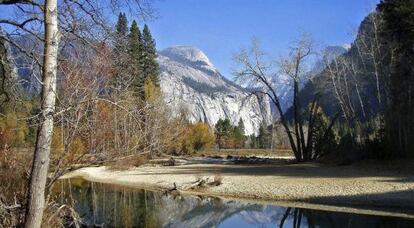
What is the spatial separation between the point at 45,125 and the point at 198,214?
11.7 meters

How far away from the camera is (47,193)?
8.14m

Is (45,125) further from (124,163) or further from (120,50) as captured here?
(124,163)

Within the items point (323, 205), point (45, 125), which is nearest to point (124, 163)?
point (323, 205)

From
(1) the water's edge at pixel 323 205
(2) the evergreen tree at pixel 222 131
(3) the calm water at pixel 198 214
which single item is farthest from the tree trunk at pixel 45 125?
(2) the evergreen tree at pixel 222 131

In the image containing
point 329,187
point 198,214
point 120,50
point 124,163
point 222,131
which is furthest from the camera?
point 222,131

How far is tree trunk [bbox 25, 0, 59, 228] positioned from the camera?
596 cm

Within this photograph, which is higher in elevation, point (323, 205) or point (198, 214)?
point (323, 205)

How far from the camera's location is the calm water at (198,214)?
14.7m

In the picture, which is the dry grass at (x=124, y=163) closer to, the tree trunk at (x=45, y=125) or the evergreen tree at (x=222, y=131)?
the tree trunk at (x=45, y=125)

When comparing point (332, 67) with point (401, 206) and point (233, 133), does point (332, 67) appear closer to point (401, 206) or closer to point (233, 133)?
point (401, 206)

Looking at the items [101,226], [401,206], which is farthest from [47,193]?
[401,206]

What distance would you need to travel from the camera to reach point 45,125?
5957mm

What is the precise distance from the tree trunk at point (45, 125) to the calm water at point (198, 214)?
727cm

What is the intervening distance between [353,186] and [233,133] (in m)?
79.9
